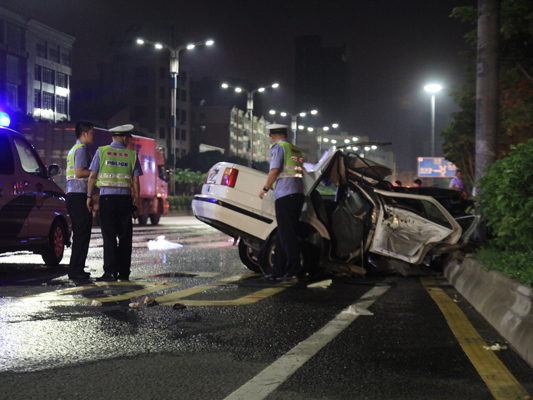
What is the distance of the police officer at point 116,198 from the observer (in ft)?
31.1

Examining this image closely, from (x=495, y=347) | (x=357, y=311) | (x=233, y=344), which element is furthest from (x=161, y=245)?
(x=495, y=347)

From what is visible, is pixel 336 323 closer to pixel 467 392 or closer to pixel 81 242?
pixel 467 392

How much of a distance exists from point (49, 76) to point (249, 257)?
9435cm

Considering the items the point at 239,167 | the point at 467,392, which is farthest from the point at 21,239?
the point at 467,392

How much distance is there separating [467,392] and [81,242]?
21.7ft

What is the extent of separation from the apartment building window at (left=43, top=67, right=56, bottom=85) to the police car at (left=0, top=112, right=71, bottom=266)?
299 feet

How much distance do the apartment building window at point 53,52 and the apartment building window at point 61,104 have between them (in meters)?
5.08

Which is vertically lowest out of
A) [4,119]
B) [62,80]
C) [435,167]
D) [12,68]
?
[4,119]

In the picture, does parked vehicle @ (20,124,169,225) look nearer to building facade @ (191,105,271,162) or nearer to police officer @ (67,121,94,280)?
police officer @ (67,121,94,280)

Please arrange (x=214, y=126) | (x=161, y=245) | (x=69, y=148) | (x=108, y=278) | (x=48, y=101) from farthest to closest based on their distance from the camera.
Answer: (x=214, y=126), (x=48, y=101), (x=69, y=148), (x=161, y=245), (x=108, y=278)

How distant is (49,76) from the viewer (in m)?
99.4

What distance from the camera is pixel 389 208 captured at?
9.78 metres

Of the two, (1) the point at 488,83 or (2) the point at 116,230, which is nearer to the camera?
(2) the point at 116,230

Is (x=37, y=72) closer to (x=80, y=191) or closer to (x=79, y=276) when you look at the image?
(x=80, y=191)
